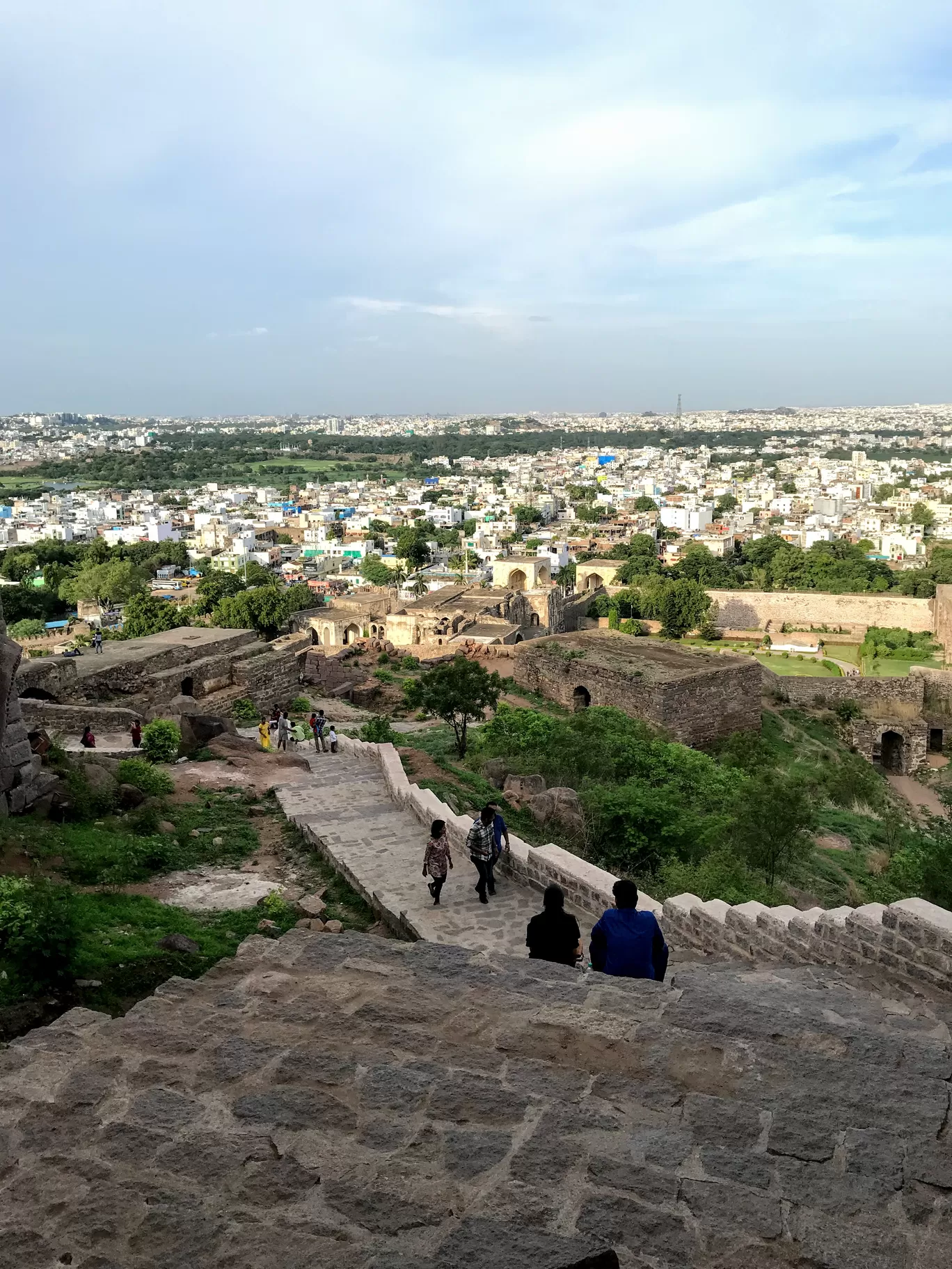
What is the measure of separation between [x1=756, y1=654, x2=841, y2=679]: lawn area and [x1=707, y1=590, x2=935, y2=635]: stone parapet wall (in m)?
8.95

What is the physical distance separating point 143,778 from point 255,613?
29865 mm

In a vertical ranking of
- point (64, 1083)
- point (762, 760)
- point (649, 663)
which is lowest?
point (762, 760)

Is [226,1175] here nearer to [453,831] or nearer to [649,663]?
[453,831]

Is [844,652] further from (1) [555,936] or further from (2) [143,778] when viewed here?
(1) [555,936]

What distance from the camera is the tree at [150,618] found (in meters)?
35.6

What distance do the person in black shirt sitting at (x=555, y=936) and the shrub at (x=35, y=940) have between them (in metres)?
2.50

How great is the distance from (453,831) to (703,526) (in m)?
85.1

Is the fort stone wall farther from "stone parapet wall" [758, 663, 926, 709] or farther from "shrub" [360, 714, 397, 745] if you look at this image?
"shrub" [360, 714, 397, 745]

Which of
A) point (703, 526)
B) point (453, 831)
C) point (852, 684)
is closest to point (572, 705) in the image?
point (852, 684)

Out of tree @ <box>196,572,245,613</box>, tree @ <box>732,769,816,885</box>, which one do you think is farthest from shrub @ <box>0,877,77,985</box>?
tree @ <box>196,572,245,613</box>

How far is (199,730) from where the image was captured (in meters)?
11.9

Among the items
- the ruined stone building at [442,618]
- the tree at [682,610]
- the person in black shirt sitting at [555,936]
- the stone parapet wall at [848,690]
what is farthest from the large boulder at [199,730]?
the tree at [682,610]

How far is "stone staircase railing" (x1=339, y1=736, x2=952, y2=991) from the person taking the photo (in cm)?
459

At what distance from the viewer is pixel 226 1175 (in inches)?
105
